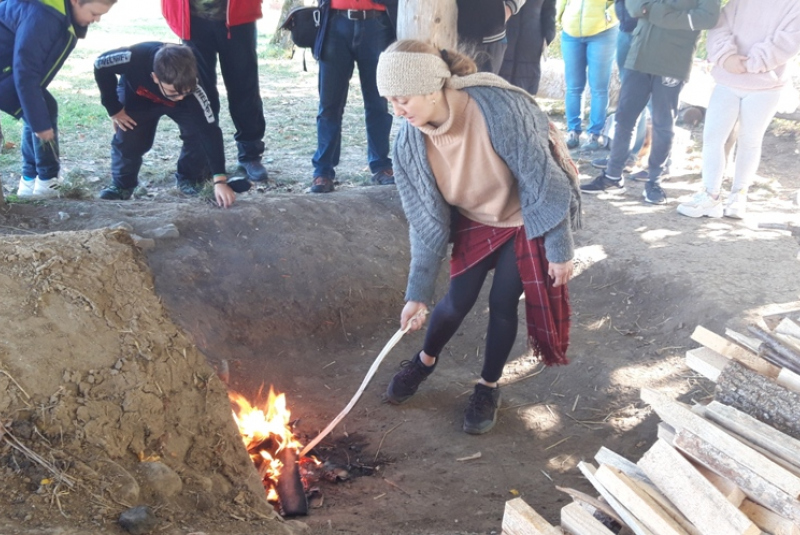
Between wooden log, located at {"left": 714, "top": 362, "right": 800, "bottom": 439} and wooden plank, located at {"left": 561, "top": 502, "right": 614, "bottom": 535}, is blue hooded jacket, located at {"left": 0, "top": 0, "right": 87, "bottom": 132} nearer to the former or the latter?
wooden plank, located at {"left": 561, "top": 502, "right": 614, "bottom": 535}

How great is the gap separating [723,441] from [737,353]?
2.03ft

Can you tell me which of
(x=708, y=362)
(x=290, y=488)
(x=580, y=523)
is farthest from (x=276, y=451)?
(x=708, y=362)

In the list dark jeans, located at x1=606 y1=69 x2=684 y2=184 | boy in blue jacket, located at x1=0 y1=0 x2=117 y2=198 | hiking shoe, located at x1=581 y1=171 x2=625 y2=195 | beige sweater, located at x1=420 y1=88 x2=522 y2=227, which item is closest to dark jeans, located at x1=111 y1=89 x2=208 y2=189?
boy in blue jacket, located at x1=0 y1=0 x2=117 y2=198

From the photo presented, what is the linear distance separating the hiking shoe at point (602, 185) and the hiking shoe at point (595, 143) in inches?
53.3

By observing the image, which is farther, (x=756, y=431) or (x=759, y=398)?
(x=759, y=398)

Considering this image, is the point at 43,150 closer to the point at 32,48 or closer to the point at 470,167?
the point at 32,48

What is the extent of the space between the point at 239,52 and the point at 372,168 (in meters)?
1.38

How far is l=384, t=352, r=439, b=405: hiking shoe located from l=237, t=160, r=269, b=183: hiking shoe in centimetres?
282

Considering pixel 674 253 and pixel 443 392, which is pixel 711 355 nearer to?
pixel 443 392

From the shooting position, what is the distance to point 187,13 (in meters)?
5.39

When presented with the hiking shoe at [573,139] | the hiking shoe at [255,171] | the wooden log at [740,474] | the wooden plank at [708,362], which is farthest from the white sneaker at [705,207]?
the wooden log at [740,474]

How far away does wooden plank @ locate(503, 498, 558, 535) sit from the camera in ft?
7.95

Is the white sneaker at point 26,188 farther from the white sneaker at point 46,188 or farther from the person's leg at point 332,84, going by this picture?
the person's leg at point 332,84

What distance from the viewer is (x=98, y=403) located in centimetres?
257
